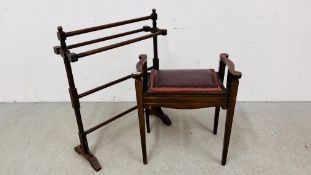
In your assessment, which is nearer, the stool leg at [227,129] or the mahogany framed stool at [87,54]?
the mahogany framed stool at [87,54]

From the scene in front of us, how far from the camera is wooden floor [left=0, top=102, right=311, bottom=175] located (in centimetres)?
148

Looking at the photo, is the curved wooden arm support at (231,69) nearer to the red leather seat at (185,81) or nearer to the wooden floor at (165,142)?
the red leather seat at (185,81)

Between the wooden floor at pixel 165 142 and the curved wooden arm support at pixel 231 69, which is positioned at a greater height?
the curved wooden arm support at pixel 231 69

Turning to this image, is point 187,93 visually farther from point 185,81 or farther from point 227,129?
point 227,129

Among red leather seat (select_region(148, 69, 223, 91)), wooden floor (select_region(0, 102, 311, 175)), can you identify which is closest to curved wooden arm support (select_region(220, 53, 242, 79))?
red leather seat (select_region(148, 69, 223, 91))

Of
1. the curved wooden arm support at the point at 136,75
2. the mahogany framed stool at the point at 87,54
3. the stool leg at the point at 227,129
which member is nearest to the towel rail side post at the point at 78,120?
the mahogany framed stool at the point at 87,54

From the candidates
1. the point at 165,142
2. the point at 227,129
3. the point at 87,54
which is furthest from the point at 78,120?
the point at 227,129

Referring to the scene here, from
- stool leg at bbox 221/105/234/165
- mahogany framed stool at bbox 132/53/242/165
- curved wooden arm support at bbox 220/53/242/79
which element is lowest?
stool leg at bbox 221/105/234/165

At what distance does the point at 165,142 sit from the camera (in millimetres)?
1703

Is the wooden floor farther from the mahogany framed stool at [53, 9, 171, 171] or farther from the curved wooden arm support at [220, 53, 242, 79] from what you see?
the curved wooden arm support at [220, 53, 242, 79]

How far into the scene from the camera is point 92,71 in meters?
2.12

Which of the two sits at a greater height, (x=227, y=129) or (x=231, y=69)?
(x=231, y=69)

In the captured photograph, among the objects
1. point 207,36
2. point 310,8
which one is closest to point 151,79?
point 207,36

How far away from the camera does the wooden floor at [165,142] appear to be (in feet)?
4.87
